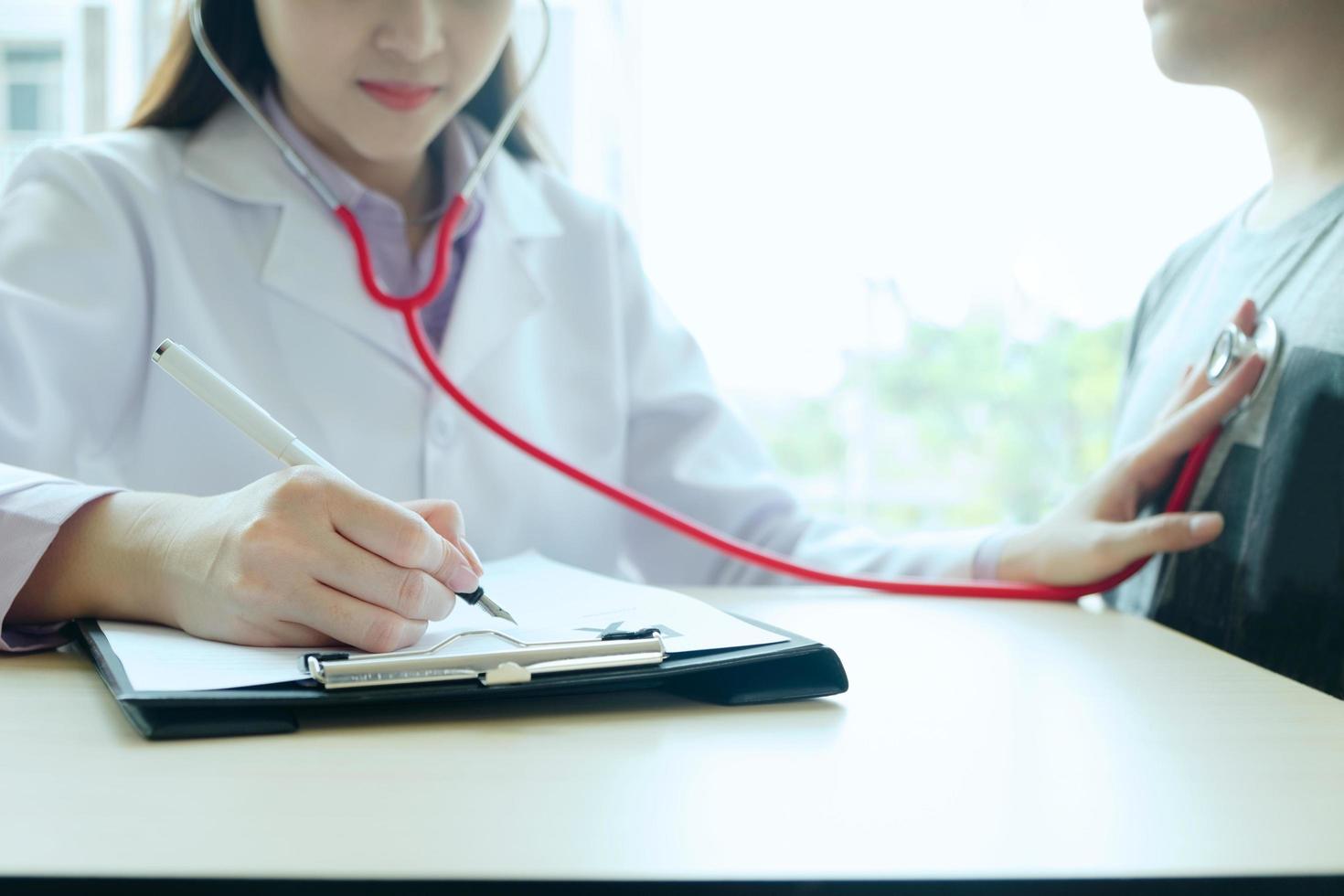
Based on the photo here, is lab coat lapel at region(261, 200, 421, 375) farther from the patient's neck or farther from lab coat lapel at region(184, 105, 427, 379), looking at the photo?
the patient's neck

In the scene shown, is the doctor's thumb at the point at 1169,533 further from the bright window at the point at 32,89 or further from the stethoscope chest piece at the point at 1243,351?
the bright window at the point at 32,89

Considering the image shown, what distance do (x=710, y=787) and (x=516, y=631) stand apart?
0.62 ft

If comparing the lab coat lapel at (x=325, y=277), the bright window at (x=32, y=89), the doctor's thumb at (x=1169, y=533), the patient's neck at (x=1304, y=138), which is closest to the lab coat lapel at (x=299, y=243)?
the lab coat lapel at (x=325, y=277)

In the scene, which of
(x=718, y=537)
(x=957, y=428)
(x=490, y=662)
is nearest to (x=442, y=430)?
(x=718, y=537)

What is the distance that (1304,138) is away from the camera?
Result: 0.79 meters

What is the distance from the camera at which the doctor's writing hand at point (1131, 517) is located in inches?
30.4

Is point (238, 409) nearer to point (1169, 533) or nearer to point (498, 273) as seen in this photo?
point (498, 273)

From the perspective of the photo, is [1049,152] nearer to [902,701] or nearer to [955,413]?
[955,413]

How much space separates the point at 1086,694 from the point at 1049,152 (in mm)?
2127

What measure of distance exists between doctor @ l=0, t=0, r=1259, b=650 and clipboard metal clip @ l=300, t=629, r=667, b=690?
21cm

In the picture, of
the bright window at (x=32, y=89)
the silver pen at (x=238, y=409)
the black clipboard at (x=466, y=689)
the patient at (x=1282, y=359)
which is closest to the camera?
the black clipboard at (x=466, y=689)

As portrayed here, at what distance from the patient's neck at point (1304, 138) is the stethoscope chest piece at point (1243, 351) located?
0.10m

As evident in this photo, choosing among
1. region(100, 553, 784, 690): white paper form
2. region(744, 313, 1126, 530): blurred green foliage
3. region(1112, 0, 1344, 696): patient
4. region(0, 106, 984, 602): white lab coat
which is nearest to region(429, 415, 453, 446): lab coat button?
region(0, 106, 984, 602): white lab coat

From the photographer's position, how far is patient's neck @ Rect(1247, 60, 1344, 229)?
2.51ft
